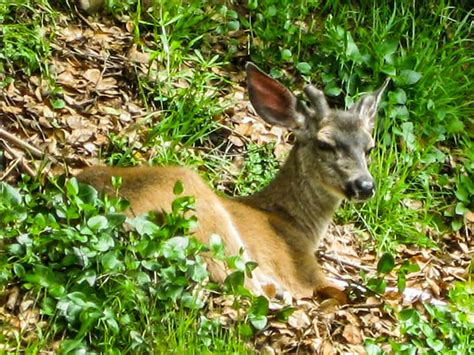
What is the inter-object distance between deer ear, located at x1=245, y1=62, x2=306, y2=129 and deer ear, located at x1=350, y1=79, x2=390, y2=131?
0.39 meters

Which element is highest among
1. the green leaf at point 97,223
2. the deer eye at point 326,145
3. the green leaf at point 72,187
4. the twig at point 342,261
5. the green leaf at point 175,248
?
the green leaf at point 72,187

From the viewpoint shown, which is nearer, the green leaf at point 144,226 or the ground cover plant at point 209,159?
the ground cover plant at point 209,159

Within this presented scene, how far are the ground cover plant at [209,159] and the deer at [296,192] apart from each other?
363 millimetres

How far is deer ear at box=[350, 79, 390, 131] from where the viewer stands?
8.52 metres

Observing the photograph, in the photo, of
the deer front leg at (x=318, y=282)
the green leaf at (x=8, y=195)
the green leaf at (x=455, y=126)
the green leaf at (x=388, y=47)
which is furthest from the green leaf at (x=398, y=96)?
the green leaf at (x=8, y=195)

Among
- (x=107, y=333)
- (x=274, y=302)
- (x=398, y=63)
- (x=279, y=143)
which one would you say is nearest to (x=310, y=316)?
(x=274, y=302)

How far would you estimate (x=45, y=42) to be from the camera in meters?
8.90

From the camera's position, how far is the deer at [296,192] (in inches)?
290

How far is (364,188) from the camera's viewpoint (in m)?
7.93

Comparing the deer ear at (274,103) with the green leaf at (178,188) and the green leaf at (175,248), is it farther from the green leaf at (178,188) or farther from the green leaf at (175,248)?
Answer: the green leaf at (175,248)

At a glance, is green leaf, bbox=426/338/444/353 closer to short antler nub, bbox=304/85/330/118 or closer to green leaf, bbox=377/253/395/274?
green leaf, bbox=377/253/395/274

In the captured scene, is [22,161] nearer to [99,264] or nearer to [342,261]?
[99,264]

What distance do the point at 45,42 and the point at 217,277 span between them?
2829mm

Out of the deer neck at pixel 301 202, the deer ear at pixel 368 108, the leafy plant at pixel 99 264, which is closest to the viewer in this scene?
the leafy plant at pixel 99 264
